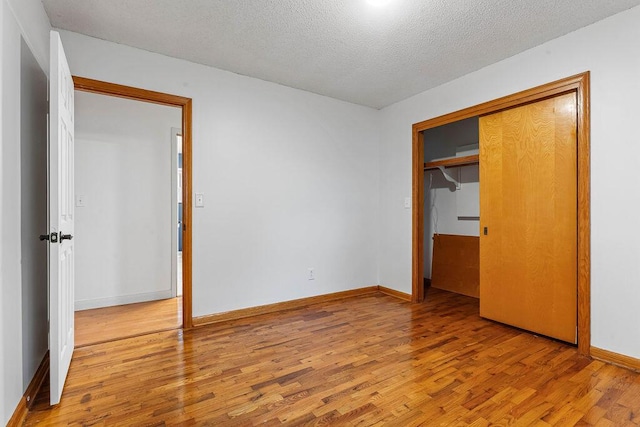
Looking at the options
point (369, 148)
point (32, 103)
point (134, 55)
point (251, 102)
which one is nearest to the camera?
point (32, 103)

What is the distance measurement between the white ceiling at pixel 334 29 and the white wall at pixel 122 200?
1304 mm

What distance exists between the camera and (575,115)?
2422 mm

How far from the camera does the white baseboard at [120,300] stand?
3422 mm

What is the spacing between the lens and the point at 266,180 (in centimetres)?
333

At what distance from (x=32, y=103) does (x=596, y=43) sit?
3.71 m

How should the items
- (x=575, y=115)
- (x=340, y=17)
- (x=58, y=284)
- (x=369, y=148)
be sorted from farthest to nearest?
(x=369, y=148)
(x=575, y=115)
(x=340, y=17)
(x=58, y=284)

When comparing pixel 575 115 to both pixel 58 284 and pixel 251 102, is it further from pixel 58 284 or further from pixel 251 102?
pixel 58 284

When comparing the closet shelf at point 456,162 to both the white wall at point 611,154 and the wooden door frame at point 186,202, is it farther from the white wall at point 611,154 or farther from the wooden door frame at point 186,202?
the wooden door frame at point 186,202

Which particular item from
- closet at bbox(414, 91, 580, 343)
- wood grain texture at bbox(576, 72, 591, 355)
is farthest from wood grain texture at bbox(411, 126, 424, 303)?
wood grain texture at bbox(576, 72, 591, 355)

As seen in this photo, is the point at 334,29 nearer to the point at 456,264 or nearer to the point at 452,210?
the point at 452,210

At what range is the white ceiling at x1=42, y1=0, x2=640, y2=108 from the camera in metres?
2.09

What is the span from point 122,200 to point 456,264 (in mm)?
4149

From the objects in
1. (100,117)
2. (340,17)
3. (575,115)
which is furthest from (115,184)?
(575,115)

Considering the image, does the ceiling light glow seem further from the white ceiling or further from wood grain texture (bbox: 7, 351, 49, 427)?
wood grain texture (bbox: 7, 351, 49, 427)
